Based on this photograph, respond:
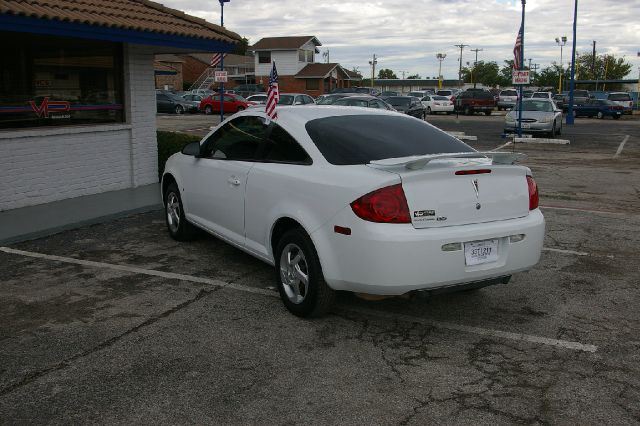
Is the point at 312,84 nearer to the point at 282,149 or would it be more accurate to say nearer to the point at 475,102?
the point at 475,102

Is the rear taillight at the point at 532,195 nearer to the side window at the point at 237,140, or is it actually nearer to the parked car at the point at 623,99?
the side window at the point at 237,140

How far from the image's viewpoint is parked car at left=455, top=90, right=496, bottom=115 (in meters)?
46.3

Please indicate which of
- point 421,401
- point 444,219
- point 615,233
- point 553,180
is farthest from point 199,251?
point 553,180

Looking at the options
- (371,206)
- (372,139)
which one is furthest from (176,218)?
(371,206)

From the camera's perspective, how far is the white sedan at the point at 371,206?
4262 millimetres

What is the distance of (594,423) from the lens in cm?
342

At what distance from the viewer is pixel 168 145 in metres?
11.9

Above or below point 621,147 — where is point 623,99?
above

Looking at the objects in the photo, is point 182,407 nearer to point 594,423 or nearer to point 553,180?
point 594,423

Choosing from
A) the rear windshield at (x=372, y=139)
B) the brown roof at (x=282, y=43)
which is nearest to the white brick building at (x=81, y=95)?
the rear windshield at (x=372, y=139)

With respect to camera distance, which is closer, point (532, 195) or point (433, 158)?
point (433, 158)

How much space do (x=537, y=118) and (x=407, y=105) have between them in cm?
865

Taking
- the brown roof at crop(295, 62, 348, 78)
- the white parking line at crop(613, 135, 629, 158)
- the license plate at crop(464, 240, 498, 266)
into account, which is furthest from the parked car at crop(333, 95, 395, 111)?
the brown roof at crop(295, 62, 348, 78)

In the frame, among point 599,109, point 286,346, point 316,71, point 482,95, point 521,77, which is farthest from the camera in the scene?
point 316,71
